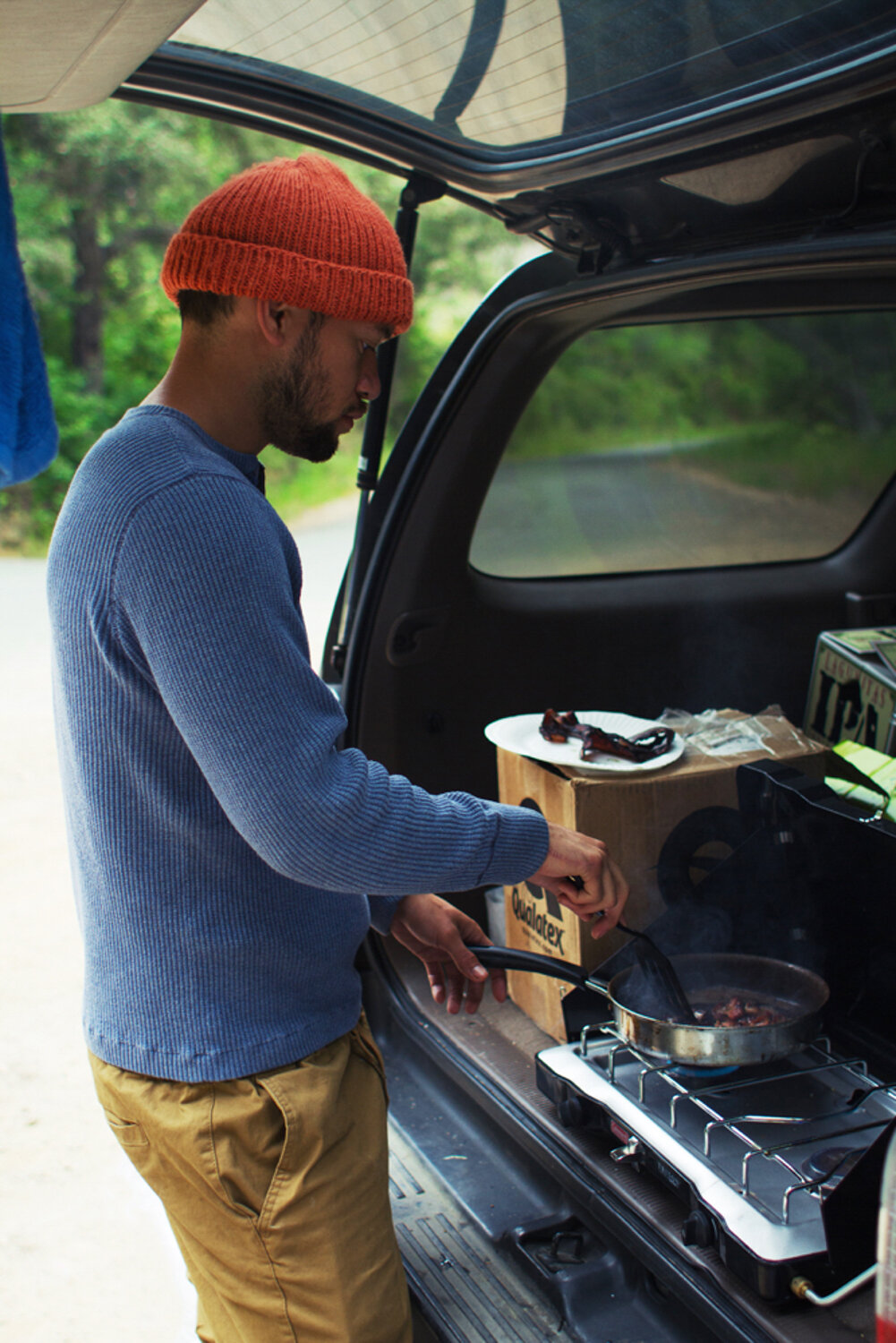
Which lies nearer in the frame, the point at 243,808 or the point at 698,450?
the point at 243,808

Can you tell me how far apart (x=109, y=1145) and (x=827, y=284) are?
10.4 ft

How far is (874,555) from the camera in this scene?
4.15 meters

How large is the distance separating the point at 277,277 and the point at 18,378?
Result: 1.89 ft

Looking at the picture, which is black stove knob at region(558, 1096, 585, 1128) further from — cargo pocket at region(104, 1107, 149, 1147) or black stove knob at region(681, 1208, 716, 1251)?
cargo pocket at region(104, 1107, 149, 1147)

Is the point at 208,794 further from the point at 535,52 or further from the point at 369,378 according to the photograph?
the point at 535,52

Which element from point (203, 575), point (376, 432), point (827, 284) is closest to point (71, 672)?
point (203, 575)

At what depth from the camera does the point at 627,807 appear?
2.60 m

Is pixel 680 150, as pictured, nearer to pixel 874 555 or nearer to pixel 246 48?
pixel 246 48

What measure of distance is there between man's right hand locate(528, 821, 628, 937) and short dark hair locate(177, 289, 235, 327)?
0.90 metres

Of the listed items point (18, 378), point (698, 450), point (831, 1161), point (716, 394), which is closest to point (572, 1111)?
point (831, 1161)

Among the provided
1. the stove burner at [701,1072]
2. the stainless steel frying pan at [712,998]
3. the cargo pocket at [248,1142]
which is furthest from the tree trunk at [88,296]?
the cargo pocket at [248,1142]

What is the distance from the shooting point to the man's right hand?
1.80 m

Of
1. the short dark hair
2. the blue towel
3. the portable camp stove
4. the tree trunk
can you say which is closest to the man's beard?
the short dark hair

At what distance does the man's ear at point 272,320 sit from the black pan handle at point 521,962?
1.13 m
